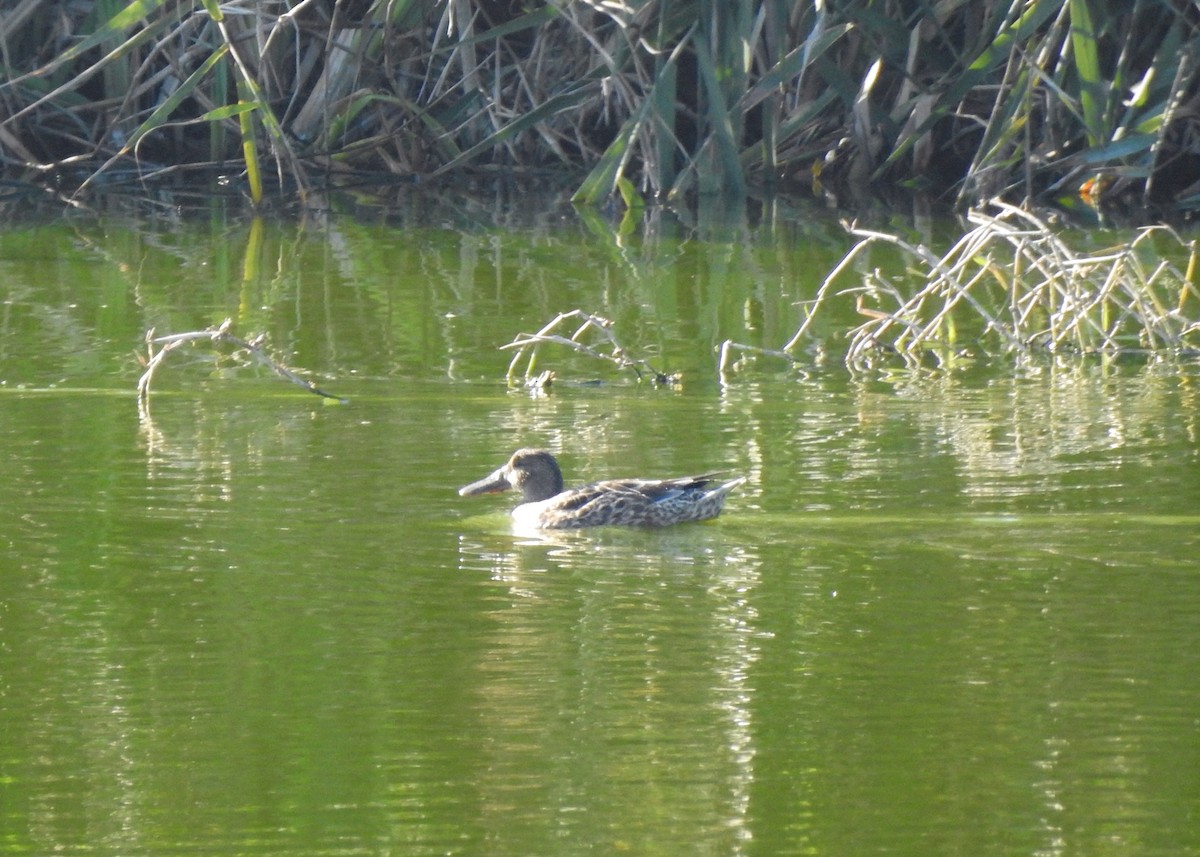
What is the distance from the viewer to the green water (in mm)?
4262

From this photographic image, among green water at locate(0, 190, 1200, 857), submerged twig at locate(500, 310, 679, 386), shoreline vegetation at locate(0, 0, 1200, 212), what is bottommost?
green water at locate(0, 190, 1200, 857)

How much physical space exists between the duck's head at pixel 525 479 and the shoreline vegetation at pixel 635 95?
656cm

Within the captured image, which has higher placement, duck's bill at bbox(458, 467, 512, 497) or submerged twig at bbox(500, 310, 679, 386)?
submerged twig at bbox(500, 310, 679, 386)

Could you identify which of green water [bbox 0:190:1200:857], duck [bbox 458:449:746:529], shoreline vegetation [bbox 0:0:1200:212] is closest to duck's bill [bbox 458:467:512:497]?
duck [bbox 458:449:746:529]

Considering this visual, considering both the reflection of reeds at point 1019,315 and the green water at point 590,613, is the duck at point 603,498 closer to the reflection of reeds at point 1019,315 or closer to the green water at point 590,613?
the green water at point 590,613

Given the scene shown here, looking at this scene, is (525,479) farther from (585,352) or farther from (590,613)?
(585,352)

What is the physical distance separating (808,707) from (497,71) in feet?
39.4

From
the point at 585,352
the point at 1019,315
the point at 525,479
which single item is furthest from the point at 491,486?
the point at 1019,315

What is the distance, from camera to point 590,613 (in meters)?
5.61

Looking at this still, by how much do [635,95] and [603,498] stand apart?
9408 millimetres

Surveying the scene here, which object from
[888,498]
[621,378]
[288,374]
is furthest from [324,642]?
[621,378]

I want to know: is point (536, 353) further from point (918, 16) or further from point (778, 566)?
point (918, 16)

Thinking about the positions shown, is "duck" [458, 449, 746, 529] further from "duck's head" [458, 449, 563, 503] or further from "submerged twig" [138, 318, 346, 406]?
"submerged twig" [138, 318, 346, 406]

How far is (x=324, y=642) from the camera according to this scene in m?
5.35
